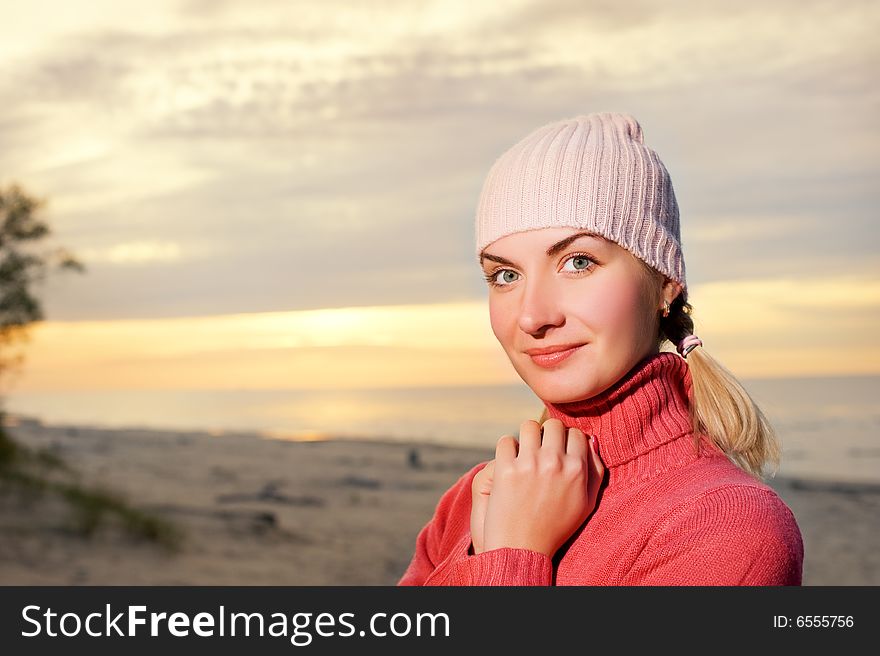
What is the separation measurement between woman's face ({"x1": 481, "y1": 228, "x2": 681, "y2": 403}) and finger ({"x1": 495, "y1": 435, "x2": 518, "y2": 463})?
12 cm

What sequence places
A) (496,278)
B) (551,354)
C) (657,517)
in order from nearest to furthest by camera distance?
(657,517) → (551,354) → (496,278)

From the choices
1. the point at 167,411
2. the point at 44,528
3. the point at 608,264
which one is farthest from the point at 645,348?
the point at 167,411

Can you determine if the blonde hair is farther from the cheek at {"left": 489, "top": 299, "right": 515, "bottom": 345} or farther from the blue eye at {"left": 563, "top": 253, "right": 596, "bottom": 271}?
the cheek at {"left": 489, "top": 299, "right": 515, "bottom": 345}

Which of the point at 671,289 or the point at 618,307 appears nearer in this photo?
the point at 618,307

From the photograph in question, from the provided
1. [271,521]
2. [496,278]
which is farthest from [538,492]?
[271,521]

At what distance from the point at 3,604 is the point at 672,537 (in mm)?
2329

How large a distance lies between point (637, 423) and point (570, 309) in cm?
33

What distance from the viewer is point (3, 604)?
3.31 metres

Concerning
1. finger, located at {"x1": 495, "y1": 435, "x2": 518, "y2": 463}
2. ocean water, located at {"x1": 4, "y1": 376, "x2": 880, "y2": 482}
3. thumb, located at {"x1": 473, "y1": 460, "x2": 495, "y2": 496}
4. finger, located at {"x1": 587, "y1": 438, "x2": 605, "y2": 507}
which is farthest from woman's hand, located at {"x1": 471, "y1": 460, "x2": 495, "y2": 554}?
ocean water, located at {"x1": 4, "y1": 376, "x2": 880, "y2": 482}

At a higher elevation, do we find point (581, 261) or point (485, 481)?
point (581, 261)

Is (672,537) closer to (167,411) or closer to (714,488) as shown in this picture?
(714,488)

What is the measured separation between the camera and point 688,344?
2.35m

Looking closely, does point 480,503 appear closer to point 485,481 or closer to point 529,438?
point 485,481

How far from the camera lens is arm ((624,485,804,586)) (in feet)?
6.21
